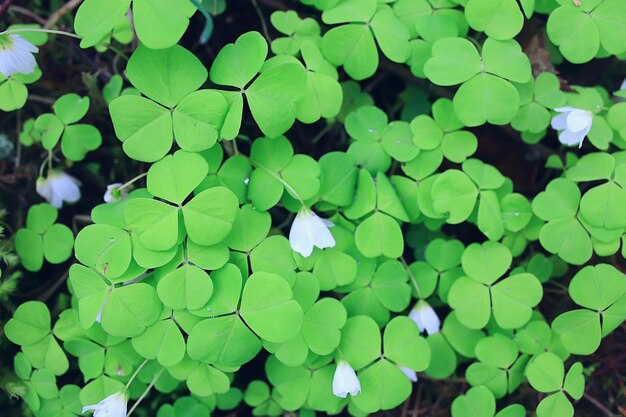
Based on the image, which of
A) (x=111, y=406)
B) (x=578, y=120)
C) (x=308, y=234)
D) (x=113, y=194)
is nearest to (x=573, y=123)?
(x=578, y=120)

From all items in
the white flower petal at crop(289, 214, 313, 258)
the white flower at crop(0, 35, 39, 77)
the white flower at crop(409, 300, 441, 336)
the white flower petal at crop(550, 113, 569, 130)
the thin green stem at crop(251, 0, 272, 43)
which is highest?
the white flower at crop(0, 35, 39, 77)

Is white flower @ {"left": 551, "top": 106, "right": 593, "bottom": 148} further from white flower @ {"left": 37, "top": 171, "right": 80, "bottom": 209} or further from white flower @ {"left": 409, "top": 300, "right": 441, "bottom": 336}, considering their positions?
white flower @ {"left": 37, "top": 171, "right": 80, "bottom": 209}

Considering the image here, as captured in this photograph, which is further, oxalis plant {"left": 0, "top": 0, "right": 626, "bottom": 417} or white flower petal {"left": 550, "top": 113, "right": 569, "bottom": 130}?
white flower petal {"left": 550, "top": 113, "right": 569, "bottom": 130}

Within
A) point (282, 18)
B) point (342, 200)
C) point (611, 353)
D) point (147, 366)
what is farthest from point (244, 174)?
point (611, 353)

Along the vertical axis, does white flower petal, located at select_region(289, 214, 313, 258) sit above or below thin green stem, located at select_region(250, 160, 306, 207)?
below

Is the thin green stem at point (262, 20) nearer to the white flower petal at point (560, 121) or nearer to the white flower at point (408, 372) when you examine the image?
the white flower petal at point (560, 121)

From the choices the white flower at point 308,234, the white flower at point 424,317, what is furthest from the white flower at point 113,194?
the white flower at point 424,317

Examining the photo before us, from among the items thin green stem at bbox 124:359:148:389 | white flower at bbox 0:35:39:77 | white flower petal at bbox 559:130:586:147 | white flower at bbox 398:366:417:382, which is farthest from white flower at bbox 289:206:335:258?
white flower at bbox 0:35:39:77
